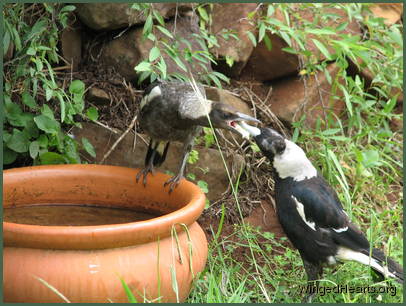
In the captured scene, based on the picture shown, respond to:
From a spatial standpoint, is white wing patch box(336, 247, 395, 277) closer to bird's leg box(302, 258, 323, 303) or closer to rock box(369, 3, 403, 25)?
bird's leg box(302, 258, 323, 303)

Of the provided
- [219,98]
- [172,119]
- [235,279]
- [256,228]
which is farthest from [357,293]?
[219,98]

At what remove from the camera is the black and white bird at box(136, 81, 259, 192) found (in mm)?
2971

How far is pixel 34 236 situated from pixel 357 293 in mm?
1439

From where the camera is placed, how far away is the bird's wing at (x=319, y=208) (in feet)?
8.57

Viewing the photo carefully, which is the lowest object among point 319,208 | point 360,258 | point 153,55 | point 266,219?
point 266,219

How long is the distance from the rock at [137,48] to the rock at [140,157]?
457mm

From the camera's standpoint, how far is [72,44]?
3.97 meters

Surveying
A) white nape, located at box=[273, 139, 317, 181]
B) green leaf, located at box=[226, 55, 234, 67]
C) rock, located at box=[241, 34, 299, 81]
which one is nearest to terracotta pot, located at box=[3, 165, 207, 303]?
white nape, located at box=[273, 139, 317, 181]

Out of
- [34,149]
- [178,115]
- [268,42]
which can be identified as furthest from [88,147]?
[268,42]

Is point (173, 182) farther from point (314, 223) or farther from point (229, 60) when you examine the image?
point (229, 60)

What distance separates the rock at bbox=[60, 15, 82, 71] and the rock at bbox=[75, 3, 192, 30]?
9cm

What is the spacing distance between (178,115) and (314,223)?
3.03 ft

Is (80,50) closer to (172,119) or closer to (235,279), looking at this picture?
(172,119)

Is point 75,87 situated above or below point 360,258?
below
